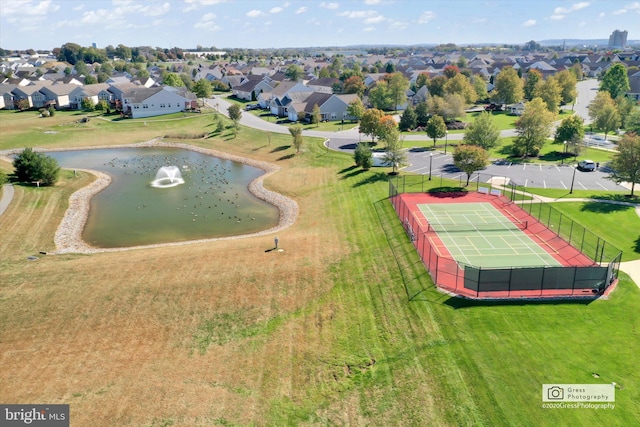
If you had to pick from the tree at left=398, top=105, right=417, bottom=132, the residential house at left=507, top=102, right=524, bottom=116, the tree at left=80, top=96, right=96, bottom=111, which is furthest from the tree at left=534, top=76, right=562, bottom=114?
the tree at left=80, top=96, right=96, bottom=111

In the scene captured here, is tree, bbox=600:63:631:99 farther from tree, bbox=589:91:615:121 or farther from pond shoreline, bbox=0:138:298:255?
pond shoreline, bbox=0:138:298:255

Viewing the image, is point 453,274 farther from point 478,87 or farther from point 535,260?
point 478,87

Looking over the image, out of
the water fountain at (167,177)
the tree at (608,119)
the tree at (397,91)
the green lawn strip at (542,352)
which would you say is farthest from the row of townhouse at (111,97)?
the green lawn strip at (542,352)

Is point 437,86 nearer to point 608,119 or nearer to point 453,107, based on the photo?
point 453,107

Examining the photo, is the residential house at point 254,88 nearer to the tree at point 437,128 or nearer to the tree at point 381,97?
the tree at point 381,97

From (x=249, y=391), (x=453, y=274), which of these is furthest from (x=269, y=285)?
(x=453, y=274)
